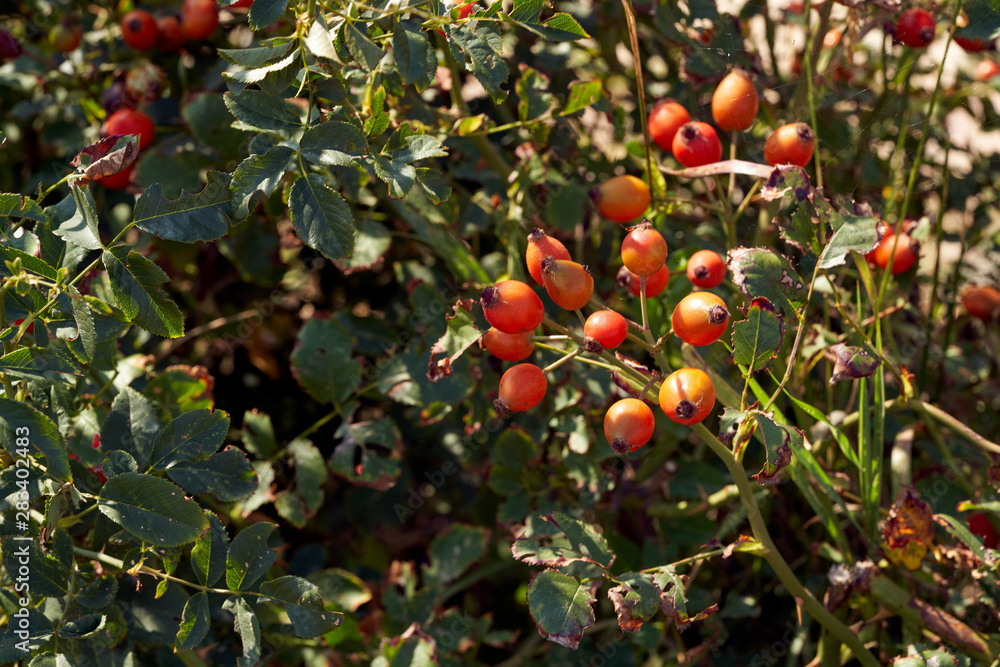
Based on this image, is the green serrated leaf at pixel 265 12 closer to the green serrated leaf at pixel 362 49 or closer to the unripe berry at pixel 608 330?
the green serrated leaf at pixel 362 49

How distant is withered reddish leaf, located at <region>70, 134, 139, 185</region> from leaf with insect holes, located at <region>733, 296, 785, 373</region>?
762 mm

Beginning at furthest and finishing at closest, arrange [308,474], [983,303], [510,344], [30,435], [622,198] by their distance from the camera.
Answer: [983,303], [308,474], [622,198], [510,344], [30,435]

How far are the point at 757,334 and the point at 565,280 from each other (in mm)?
245

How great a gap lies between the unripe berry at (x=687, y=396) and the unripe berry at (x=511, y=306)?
17 cm

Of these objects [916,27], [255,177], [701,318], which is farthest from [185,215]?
[916,27]

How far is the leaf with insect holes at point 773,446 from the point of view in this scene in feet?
2.65

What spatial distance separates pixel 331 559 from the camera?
1.73 metres

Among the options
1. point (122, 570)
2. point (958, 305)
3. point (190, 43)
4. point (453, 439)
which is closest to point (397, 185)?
point (122, 570)

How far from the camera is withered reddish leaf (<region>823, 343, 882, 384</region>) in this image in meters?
0.95

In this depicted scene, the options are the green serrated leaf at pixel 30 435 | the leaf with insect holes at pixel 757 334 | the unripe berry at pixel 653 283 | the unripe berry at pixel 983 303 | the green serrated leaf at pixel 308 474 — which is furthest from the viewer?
the unripe berry at pixel 983 303

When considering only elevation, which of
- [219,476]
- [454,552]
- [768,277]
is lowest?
[454,552]

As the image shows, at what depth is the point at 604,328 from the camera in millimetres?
828

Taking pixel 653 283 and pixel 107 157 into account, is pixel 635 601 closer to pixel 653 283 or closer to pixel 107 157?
pixel 653 283

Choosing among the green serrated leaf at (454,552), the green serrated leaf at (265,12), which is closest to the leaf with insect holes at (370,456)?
the green serrated leaf at (454,552)
